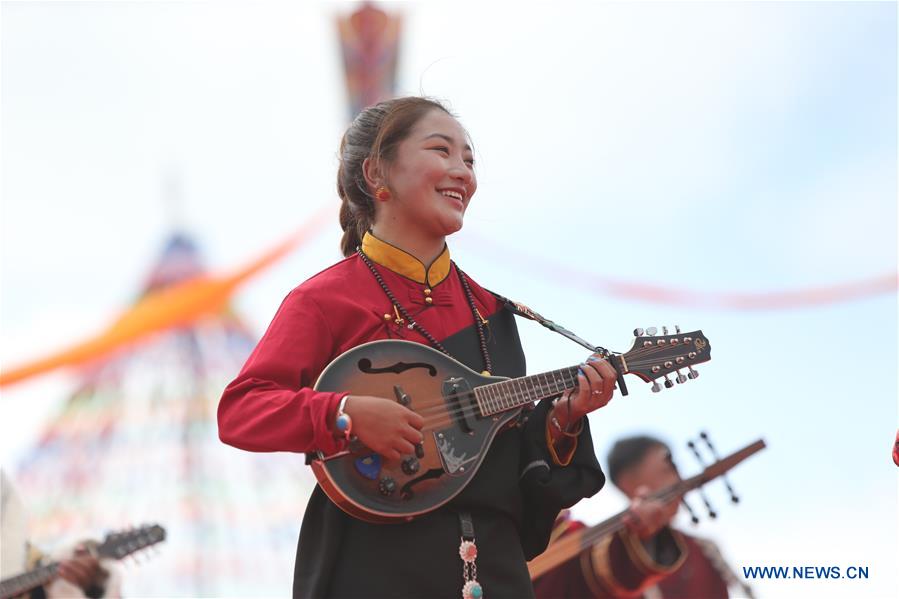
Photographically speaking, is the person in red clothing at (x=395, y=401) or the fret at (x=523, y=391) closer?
the person in red clothing at (x=395, y=401)

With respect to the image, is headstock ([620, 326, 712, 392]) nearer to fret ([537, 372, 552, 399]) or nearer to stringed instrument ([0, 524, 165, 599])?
fret ([537, 372, 552, 399])

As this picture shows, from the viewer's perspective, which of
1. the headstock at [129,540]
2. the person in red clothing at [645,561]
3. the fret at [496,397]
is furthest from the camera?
the person in red clothing at [645,561]

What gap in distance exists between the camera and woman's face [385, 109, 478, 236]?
2217mm

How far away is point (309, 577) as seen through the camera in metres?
1.94

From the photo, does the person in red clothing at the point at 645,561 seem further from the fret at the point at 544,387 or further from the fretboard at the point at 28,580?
the fret at the point at 544,387

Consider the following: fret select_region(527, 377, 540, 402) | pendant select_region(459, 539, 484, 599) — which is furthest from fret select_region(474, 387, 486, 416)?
pendant select_region(459, 539, 484, 599)

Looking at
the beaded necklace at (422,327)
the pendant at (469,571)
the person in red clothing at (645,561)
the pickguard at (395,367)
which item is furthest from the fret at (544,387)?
the person in red clothing at (645,561)

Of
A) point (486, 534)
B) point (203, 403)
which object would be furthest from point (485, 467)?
point (203, 403)

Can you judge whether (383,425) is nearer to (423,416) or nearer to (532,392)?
(423,416)

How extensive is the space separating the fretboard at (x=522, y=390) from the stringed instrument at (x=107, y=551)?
250cm

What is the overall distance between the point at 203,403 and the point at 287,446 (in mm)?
6324

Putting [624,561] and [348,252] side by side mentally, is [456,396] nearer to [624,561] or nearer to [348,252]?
[348,252]

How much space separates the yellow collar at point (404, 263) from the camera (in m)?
2.22

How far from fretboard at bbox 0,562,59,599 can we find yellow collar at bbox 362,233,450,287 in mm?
2349
